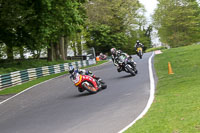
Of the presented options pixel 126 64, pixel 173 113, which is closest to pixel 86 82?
pixel 126 64

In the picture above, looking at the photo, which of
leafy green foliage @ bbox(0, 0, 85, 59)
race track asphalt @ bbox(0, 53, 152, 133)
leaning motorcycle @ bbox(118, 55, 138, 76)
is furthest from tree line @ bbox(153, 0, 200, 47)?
Result: race track asphalt @ bbox(0, 53, 152, 133)

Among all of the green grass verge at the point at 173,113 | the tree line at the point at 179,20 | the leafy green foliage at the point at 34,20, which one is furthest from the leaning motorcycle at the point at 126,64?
the tree line at the point at 179,20

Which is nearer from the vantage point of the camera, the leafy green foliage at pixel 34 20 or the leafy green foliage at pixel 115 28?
the leafy green foliage at pixel 34 20

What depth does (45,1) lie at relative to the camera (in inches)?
1038

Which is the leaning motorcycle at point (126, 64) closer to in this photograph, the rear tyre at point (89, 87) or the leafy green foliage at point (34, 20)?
the rear tyre at point (89, 87)

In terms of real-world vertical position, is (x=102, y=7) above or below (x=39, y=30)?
above

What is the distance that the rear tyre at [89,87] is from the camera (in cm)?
1305

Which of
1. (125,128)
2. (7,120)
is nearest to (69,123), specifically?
(125,128)

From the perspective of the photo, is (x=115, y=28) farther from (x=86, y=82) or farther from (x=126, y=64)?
(x=86, y=82)

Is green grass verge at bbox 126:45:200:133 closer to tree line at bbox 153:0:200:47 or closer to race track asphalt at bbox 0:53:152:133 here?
race track asphalt at bbox 0:53:152:133

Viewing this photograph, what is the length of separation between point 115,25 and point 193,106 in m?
62.9

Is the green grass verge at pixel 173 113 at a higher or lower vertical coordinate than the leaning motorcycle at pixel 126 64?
lower

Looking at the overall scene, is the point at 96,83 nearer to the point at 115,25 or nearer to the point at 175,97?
the point at 175,97

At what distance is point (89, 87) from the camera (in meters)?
13.2
